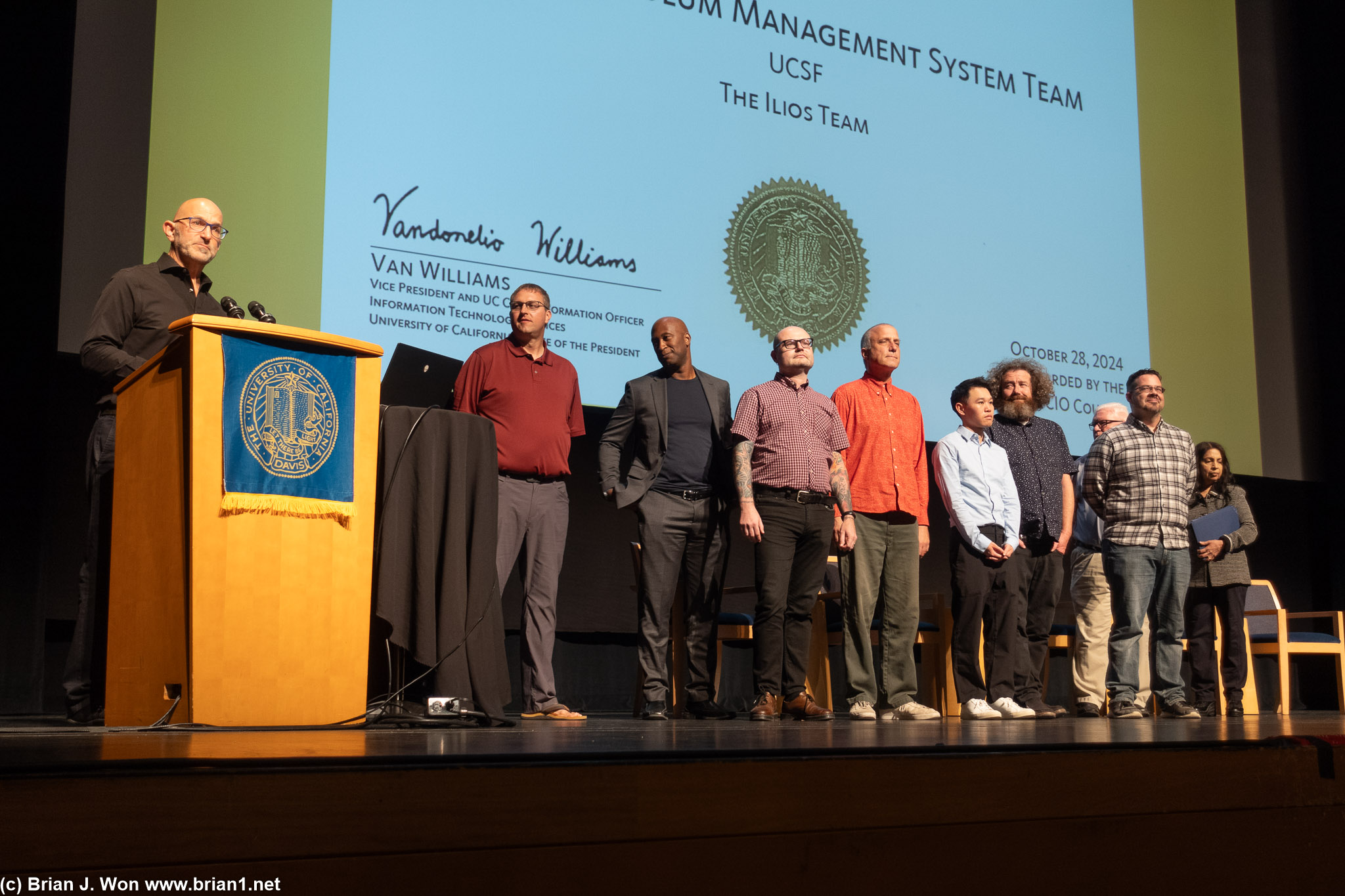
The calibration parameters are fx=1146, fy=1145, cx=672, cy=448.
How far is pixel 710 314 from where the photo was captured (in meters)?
4.50

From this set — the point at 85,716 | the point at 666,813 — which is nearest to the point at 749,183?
the point at 85,716

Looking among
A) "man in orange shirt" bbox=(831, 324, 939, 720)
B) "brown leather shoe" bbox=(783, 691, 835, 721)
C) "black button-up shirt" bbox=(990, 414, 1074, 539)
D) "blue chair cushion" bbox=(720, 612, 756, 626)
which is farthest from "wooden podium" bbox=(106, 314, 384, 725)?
"black button-up shirt" bbox=(990, 414, 1074, 539)

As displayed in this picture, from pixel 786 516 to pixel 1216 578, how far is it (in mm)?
2091

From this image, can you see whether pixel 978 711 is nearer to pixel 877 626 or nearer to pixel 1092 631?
pixel 877 626

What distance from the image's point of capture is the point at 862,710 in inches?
146

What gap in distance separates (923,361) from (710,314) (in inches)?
39.9

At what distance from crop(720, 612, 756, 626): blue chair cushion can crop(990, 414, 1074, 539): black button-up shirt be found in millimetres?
1046

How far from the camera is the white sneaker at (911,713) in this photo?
12.2 ft

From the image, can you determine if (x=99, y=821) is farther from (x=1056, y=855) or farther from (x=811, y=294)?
(x=811, y=294)

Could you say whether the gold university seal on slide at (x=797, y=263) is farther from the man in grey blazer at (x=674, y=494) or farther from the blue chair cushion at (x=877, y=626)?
the blue chair cushion at (x=877, y=626)

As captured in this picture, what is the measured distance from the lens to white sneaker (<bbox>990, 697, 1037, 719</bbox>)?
12.6ft

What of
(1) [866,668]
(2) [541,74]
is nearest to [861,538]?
(1) [866,668]

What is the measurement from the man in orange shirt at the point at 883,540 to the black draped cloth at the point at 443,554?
5.10ft

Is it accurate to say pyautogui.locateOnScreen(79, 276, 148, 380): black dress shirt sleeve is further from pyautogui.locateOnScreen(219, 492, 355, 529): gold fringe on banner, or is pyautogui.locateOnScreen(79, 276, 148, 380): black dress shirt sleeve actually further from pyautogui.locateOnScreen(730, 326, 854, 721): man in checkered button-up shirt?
pyautogui.locateOnScreen(730, 326, 854, 721): man in checkered button-up shirt
